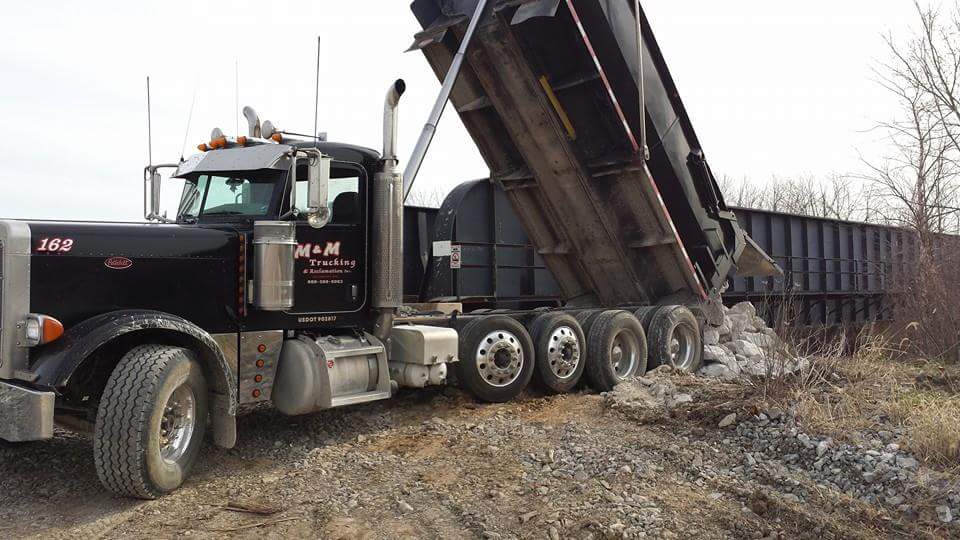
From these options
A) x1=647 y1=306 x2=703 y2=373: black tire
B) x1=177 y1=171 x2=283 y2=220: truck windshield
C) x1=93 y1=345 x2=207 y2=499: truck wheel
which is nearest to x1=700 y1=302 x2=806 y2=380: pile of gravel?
x1=647 y1=306 x2=703 y2=373: black tire

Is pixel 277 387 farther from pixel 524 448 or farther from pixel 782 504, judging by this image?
pixel 782 504

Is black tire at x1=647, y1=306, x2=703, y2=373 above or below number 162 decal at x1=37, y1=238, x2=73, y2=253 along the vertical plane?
below

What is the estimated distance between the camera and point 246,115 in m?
6.20

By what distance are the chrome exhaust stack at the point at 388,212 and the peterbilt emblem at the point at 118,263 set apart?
1.96 meters

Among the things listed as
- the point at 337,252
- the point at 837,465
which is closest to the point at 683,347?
the point at 837,465

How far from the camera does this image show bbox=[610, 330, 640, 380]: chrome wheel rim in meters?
8.20

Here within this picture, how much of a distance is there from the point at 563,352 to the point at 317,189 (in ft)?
11.5

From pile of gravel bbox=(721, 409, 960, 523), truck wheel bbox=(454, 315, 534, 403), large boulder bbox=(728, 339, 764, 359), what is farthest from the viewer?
large boulder bbox=(728, 339, 764, 359)

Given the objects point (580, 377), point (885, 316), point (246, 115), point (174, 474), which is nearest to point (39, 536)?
point (174, 474)

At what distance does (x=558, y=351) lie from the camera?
7543 mm

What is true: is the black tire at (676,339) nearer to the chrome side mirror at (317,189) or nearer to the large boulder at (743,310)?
the large boulder at (743,310)

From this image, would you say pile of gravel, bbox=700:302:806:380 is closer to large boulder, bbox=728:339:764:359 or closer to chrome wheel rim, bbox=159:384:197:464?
large boulder, bbox=728:339:764:359

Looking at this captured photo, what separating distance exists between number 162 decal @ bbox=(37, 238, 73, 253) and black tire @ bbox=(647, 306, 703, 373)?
6202 mm

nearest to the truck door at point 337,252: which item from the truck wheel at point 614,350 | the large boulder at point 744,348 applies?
the truck wheel at point 614,350
